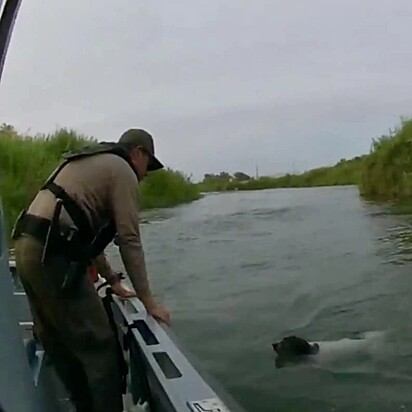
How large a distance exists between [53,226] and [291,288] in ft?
28.3

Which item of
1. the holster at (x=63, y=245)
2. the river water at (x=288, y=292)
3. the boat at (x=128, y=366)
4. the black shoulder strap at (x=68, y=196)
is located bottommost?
the river water at (x=288, y=292)

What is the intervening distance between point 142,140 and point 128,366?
27.4 inches

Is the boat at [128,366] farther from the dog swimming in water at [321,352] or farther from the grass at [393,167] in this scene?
the grass at [393,167]

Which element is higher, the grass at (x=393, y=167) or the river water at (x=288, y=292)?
the grass at (x=393, y=167)

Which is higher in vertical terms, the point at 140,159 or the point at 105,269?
the point at 140,159

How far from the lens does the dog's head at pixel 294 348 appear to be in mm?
5969

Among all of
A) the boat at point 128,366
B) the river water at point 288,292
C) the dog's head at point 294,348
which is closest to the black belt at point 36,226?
the boat at point 128,366

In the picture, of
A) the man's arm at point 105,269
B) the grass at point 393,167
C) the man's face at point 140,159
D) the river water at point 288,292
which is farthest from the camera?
the grass at point 393,167

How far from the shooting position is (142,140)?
2.37m

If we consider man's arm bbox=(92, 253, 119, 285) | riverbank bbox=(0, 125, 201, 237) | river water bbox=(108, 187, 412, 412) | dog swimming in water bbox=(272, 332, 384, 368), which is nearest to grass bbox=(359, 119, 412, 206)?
river water bbox=(108, 187, 412, 412)

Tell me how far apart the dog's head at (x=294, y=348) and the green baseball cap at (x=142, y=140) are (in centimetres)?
381

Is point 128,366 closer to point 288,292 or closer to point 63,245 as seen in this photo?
point 63,245

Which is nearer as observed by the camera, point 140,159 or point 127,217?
point 127,217

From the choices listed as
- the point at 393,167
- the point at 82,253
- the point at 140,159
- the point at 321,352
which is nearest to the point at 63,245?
the point at 82,253
